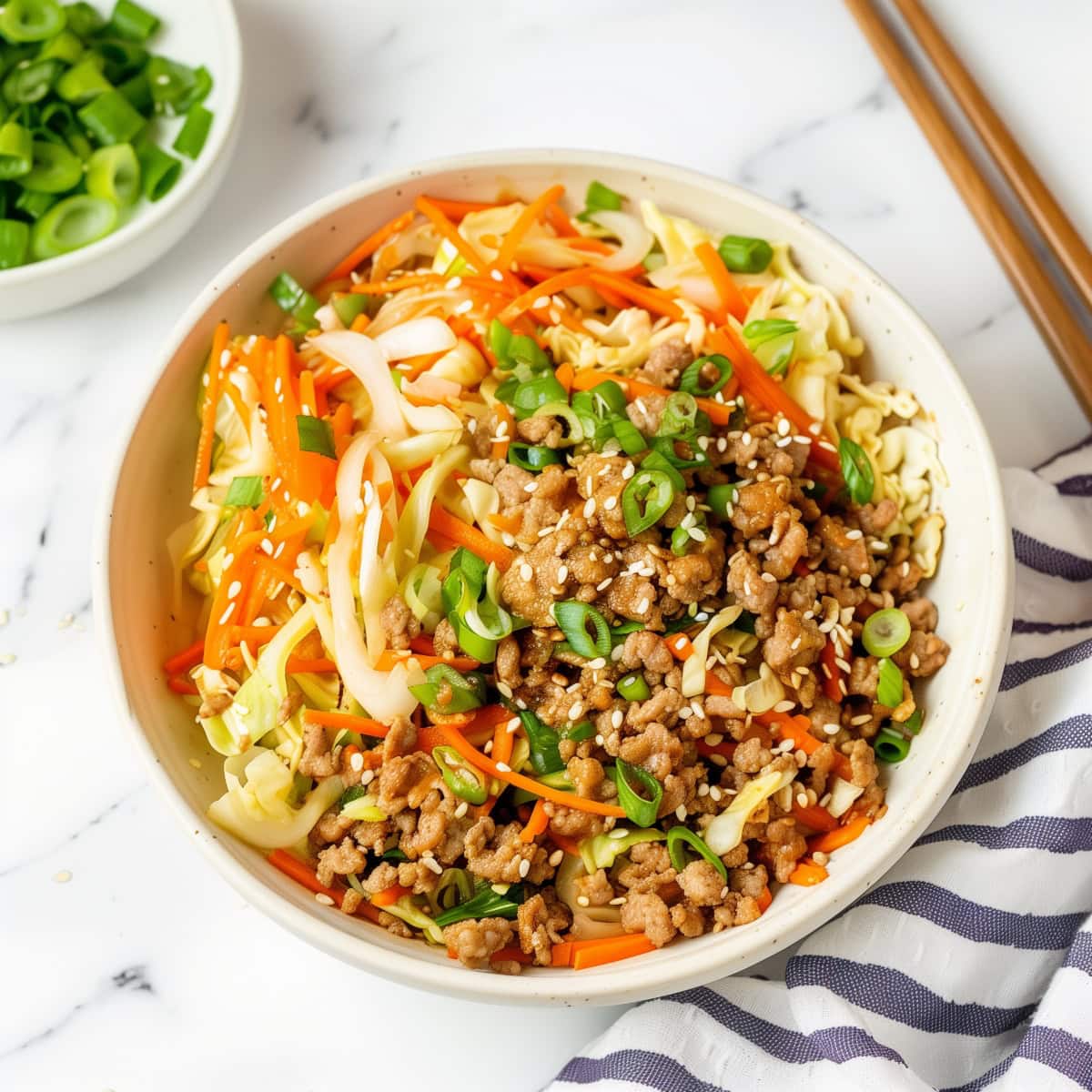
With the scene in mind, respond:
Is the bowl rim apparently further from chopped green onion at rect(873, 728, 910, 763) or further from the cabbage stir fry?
chopped green onion at rect(873, 728, 910, 763)

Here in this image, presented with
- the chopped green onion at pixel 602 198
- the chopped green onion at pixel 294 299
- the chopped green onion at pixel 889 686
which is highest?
the chopped green onion at pixel 602 198

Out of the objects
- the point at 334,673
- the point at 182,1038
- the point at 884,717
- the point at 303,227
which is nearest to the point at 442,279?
the point at 303,227

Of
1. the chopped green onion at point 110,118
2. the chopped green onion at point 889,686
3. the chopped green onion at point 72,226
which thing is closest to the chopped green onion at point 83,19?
the chopped green onion at point 110,118

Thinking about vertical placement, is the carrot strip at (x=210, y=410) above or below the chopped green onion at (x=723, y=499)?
above

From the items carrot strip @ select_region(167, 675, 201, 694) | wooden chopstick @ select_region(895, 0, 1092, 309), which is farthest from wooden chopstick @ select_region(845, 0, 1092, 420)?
carrot strip @ select_region(167, 675, 201, 694)

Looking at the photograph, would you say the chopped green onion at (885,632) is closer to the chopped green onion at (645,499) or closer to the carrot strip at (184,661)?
the chopped green onion at (645,499)

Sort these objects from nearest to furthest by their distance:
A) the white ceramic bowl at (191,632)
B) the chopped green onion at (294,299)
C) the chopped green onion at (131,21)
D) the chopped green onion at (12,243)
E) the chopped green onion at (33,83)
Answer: the white ceramic bowl at (191,632) < the chopped green onion at (294,299) < the chopped green onion at (12,243) < the chopped green onion at (33,83) < the chopped green onion at (131,21)
